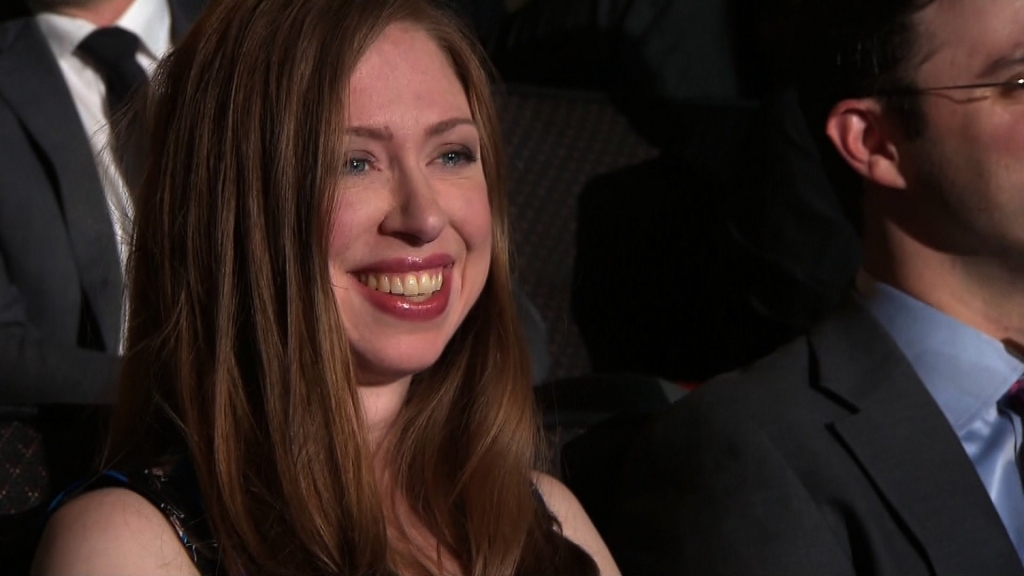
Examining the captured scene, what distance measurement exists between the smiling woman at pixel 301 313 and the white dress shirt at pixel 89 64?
1.88 ft

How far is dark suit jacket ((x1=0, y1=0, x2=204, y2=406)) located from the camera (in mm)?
1945

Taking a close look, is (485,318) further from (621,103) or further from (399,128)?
(621,103)

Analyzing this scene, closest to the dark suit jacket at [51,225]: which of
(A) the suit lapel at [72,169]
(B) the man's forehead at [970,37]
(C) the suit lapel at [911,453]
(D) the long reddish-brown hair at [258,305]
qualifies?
(A) the suit lapel at [72,169]

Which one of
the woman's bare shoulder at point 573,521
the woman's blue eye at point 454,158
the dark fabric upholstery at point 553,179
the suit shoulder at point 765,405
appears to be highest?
the woman's blue eye at point 454,158

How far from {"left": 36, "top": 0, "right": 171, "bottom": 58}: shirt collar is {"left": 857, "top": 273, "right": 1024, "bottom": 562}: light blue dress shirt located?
108cm

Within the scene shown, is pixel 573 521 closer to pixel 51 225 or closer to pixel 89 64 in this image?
pixel 51 225

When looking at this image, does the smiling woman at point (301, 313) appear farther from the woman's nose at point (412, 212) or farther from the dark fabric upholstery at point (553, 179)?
the dark fabric upholstery at point (553, 179)

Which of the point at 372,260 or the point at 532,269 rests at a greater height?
the point at 372,260

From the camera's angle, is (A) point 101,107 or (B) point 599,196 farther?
(B) point 599,196

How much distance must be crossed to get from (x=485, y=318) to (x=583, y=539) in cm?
25

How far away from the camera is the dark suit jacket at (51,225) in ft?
6.38

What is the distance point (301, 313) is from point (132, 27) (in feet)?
3.21

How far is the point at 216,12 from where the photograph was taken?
4.76 ft

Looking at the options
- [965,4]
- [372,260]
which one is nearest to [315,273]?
[372,260]
